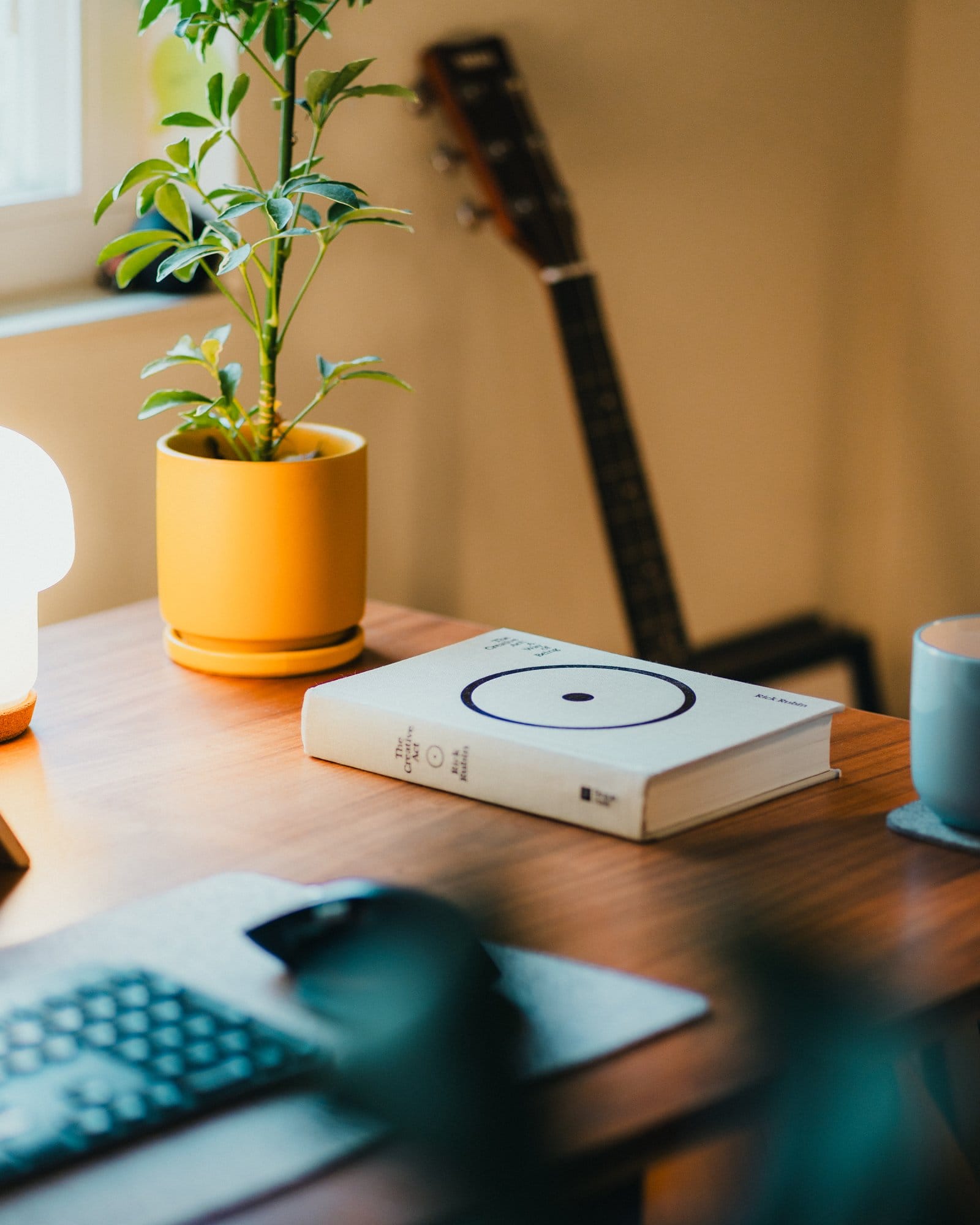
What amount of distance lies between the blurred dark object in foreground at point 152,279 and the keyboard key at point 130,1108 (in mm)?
1024

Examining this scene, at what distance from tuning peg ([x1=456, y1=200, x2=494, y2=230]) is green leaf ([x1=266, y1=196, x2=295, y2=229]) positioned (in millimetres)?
704

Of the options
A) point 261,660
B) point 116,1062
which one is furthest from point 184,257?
point 116,1062

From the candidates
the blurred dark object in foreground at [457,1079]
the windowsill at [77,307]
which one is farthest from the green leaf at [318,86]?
the blurred dark object in foreground at [457,1079]

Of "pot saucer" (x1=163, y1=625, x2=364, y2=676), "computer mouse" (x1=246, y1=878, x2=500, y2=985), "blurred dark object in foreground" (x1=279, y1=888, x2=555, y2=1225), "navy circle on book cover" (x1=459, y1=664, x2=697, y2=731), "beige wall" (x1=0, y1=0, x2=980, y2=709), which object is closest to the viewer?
"blurred dark object in foreground" (x1=279, y1=888, x2=555, y2=1225)

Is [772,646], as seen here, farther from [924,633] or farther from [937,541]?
[924,633]

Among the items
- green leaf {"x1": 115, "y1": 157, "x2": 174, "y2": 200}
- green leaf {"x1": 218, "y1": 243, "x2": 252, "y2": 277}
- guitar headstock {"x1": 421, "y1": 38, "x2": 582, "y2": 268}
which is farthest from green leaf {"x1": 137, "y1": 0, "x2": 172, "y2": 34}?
guitar headstock {"x1": 421, "y1": 38, "x2": 582, "y2": 268}

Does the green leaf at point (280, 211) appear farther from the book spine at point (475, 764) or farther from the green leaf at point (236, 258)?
the book spine at point (475, 764)

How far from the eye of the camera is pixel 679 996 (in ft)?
2.09

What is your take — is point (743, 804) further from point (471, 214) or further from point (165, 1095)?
point (471, 214)

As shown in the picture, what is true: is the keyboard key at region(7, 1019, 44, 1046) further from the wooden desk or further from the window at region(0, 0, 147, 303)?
the window at region(0, 0, 147, 303)

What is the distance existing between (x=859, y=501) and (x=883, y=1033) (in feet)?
7.30

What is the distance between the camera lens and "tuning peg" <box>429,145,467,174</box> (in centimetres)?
164

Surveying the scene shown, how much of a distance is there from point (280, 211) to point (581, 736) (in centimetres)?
41

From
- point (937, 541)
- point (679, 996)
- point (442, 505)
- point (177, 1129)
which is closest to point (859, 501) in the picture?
point (937, 541)
